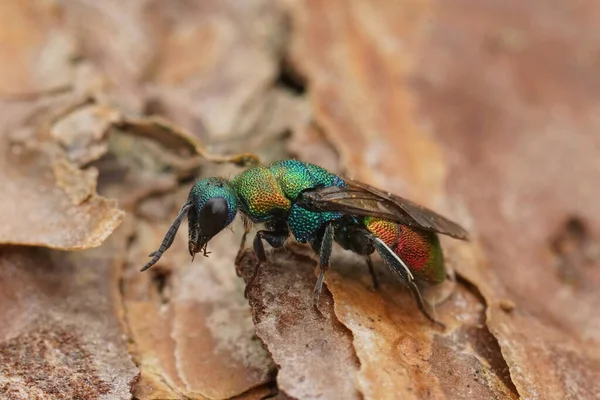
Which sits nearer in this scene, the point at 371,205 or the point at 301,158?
the point at 371,205

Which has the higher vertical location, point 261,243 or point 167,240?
point 261,243

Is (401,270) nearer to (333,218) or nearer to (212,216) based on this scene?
(333,218)

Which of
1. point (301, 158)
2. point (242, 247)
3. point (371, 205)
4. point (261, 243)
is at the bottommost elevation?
point (242, 247)

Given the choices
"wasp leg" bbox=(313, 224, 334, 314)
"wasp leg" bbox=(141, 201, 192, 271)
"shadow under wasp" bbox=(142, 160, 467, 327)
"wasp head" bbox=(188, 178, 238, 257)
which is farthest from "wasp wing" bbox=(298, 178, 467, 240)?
"wasp leg" bbox=(141, 201, 192, 271)

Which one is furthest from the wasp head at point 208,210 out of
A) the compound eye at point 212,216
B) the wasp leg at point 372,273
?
the wasp leg at point 372,273

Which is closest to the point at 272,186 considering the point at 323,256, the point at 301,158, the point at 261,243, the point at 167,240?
the point at 261,243

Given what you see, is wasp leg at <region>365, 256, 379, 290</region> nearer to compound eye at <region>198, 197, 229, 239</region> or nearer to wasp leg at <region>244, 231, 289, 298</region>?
wasp leg at <region>244, 231, 289, 298</region>

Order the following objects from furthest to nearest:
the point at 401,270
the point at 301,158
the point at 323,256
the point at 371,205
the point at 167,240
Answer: the point at 301,158 → the point at 371,205 → the point at 401,270 → the point at 323,256 → the point at 167,240
